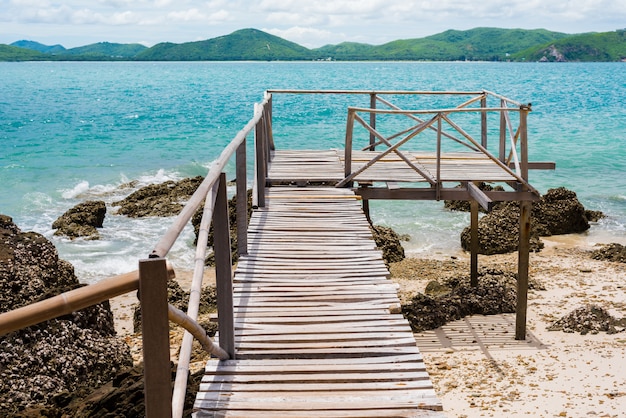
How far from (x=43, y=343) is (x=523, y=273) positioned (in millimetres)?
6099

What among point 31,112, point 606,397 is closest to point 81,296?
point 606,397

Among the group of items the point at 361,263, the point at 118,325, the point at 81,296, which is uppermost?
A: the point at 81,296

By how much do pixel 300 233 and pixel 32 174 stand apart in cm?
2303

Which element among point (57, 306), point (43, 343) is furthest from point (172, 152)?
point (57, 306)

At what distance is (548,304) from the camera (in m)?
11.4

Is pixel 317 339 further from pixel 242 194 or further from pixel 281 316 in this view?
pixel 242 194

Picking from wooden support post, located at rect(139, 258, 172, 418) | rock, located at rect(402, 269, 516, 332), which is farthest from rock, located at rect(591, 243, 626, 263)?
wooden support post, located at rect(139, 258, 172, 418)

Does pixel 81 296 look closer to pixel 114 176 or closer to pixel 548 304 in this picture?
pixel 548 304

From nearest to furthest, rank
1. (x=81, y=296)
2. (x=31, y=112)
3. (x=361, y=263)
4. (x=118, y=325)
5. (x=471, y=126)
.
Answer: (x=81, y=296)
(x=361, y=263)
(x=118, y=325)
(x=471, y=126)
(x=31, y=112)

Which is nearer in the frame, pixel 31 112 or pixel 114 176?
pixel 114 176

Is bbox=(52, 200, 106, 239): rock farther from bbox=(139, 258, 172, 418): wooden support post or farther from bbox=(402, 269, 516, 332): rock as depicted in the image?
bbox=(139, 258, 172, 418): wooden support post

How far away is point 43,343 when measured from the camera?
21.1 ft

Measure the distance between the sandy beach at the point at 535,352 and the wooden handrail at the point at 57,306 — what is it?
5.43 meters

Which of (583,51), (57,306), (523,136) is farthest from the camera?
(583,51)
